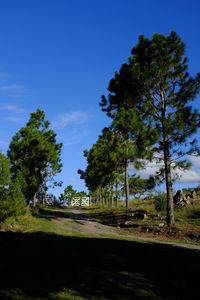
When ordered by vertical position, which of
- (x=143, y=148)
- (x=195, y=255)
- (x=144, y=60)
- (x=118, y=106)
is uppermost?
(x=144, y=60)

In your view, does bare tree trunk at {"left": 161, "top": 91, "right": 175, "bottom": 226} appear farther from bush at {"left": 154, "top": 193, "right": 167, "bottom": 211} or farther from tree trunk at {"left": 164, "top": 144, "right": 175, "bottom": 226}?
bush at {"left": 154, "top": 193, "right": 167, "bottom": 211}

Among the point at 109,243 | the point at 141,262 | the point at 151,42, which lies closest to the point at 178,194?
the point at 151,42

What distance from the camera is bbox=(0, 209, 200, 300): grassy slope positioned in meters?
5.28

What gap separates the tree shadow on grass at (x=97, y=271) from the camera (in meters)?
5.32

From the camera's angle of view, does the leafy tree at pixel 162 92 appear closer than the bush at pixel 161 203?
Yes

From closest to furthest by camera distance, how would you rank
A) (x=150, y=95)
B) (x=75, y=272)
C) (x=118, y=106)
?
(x=75, y=272)
(x=150, y=95)
(x=118, y=106)

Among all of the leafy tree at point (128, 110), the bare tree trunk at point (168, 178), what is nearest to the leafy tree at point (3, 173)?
the leafy tree at point (128, 110)

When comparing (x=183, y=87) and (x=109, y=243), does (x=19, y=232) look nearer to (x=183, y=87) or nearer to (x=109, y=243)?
(x=109, y=243)

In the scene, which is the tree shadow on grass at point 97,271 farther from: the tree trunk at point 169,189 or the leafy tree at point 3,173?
the tree trunk at point 169,189

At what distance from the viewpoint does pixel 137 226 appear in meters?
16.7

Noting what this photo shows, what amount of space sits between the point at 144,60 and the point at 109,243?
11936 millimetres

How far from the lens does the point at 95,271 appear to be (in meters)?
6.73

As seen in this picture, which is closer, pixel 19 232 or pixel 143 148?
pixel 19 232

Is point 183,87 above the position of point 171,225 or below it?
above
